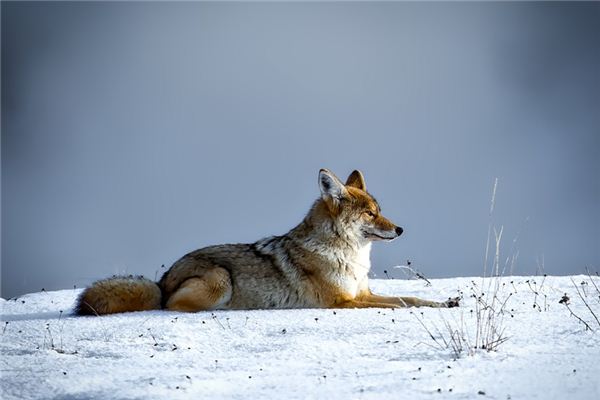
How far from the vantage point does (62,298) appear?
41.0 ft

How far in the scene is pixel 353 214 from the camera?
10562 mm

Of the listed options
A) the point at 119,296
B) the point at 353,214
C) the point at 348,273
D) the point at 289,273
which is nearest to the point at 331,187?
the point at 353,214

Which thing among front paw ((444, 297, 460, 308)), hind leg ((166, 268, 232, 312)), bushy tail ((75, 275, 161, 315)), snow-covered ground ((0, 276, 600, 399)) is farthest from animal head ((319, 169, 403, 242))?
bushy tail ((75, 275, 161, 315))

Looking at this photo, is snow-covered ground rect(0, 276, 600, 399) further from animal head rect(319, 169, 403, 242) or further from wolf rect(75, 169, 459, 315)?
animal head rect(319, 169, 403, 242)

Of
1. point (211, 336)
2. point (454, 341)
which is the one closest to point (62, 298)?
point (211, 336)

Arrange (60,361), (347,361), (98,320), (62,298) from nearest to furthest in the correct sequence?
1. (347,361)
2. (60,361)
3. (98,320)
4. (62,298)

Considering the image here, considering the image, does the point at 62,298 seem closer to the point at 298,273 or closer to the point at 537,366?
the point at 298,273

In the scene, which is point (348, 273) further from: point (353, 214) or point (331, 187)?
point (331, 187)

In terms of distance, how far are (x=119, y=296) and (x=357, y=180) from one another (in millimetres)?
4196

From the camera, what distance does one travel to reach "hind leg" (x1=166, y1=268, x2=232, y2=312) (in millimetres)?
9812

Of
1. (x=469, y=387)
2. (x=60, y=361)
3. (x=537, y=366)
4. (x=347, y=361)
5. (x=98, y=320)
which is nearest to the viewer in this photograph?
(x=469, y=387)

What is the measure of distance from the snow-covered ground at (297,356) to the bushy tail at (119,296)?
32 centimetres

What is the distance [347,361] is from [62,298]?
7.65 metres

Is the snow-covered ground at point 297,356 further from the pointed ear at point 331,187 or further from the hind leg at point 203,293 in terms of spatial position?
the pointed ear at point 331,187
